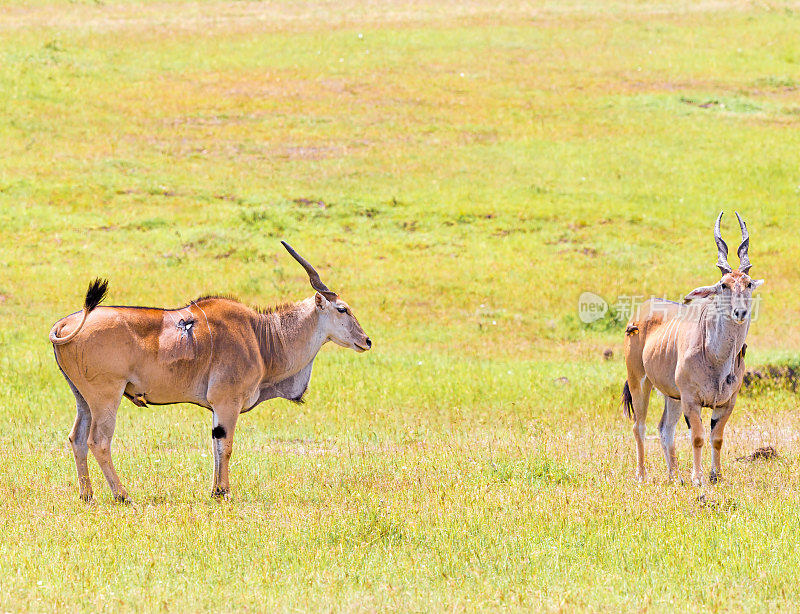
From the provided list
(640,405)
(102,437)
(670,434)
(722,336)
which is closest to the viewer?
(102,437)

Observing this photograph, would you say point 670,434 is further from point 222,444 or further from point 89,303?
point 89,303

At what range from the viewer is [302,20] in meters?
47.5

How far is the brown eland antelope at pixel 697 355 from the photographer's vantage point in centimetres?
984

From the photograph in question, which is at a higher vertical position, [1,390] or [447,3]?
[447,3]

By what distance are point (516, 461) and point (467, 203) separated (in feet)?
55.3

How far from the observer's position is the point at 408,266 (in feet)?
75.5

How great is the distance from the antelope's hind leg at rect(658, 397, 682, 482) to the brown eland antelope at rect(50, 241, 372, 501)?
334cm

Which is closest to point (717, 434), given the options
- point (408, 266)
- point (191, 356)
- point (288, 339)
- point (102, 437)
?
point (288, 339)

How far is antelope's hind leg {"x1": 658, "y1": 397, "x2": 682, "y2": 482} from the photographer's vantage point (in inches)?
423

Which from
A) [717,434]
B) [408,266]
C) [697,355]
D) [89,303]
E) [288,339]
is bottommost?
[408,266]

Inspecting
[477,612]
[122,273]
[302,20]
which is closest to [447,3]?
[302,20]

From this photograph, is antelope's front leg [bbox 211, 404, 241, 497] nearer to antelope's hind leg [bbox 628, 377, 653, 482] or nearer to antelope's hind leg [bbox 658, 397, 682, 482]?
antelope's hind leg [bbox 628, 377, 653, 482]

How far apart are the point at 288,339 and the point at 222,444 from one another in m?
1.45

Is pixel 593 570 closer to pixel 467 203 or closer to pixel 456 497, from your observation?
pixel 456 497
